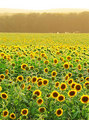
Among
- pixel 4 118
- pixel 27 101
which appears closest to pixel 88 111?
pixel 27 101

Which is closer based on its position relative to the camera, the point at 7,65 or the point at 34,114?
the point at 34,114

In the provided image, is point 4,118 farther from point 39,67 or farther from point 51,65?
point 51,65

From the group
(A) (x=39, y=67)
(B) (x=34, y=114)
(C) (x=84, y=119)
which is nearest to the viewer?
(C) (x=84, y=119)

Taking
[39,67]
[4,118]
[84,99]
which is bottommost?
[4,118]

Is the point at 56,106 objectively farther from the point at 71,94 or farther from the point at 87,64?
A: the point at 87,64

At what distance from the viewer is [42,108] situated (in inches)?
156

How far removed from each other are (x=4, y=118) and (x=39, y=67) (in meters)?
3.14

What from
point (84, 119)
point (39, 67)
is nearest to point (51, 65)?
point (39, 67)

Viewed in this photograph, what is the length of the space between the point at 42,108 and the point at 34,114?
1.23ft

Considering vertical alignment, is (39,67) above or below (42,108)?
above

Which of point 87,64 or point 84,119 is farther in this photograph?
point 87,64

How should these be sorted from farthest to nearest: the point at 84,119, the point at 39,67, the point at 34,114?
the point at 39,67 < the point at 34,114 < the point at 84,119

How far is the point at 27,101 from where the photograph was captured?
4.39m

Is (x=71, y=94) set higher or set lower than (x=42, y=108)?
higher
